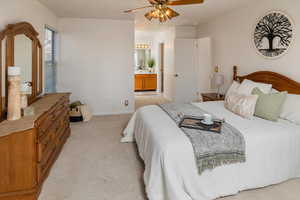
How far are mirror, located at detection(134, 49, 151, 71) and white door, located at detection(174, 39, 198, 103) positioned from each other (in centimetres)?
389

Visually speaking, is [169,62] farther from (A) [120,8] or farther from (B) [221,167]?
(B) [221,167]

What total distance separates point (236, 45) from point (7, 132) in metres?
4.10

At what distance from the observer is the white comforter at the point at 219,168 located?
1.84 m

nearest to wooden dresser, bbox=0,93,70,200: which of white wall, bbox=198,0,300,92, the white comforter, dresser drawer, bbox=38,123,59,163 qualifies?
dresser drawer, bbox=38,123,59,163

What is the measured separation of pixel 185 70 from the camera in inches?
241

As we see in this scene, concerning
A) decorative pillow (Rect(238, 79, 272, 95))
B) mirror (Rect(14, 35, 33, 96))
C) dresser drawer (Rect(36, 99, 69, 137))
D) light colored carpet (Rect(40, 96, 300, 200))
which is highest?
mirror (Rect(14, 35, 33, 96))

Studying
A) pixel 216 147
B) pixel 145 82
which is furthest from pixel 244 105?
pixel 145 82

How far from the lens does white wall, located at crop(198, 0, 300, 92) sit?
293 centimetres

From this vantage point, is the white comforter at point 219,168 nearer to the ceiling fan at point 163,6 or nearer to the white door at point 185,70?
the ceiling fan at point 163,6

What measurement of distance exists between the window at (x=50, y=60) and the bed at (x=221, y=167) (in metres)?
2.96

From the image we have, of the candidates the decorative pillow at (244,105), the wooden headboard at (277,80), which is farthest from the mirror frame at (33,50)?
the wooden headboard at (277,80)

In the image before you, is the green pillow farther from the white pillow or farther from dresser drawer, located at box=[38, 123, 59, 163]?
dresser drawer, located at box=[38, 123, 59, 163]

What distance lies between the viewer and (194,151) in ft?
6.18

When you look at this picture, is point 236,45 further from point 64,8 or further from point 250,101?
point 64,8
